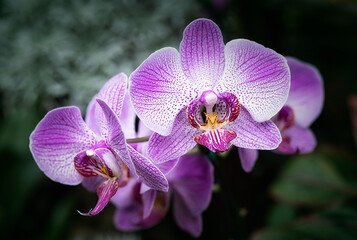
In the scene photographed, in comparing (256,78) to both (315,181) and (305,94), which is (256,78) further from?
(315,181)

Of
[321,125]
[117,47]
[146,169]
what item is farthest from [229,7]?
[146,169]

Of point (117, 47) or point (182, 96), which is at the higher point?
point (182, 96)

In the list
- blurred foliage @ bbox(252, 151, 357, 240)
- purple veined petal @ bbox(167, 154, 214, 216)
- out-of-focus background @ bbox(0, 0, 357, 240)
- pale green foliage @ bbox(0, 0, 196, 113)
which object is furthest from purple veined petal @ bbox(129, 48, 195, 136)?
pale green foliage @ bbox(0, 0, 196, 113)

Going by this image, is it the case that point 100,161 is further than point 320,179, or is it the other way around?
point 320,179

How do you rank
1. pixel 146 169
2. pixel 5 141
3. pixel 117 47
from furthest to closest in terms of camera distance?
pixel 117 47
pixel 5 141
pixel 146 169

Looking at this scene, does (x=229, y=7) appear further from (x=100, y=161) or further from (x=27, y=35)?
(x=100, y=161)

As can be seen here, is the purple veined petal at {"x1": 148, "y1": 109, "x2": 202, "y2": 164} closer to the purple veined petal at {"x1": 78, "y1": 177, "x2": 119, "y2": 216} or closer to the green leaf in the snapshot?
the purple veined petal at {"x1": 78, "y1": 177, "x2": 119, "y2": 216}
